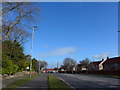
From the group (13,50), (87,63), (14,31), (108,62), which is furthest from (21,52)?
(87,63)

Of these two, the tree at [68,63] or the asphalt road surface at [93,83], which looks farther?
the tree at [68,63]

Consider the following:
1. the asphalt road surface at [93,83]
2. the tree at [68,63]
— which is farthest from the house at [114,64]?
the asphalt road surface at [93,83]

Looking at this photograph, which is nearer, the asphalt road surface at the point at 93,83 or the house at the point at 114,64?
the asphalt road surface at the point at 93,83

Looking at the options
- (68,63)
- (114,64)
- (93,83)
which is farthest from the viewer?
(68,63)

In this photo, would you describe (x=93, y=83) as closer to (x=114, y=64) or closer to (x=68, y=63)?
(x=114, y=64)

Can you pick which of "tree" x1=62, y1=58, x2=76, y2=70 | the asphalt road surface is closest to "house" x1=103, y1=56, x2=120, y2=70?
"tree" x1=62, y1=58, x2=76, y2=70

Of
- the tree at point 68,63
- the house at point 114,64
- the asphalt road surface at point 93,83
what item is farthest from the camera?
the tree at point 68,63

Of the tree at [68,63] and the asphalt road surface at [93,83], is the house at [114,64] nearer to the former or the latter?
the tree at [68,63]

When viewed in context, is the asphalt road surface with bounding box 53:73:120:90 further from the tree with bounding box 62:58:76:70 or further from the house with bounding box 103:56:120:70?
the tree with bounding box 62:58:76:70

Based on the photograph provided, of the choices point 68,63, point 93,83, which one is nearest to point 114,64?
point 68,63

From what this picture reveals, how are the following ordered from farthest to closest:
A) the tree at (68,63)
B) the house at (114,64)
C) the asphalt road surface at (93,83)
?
the tree at (68,63) → the house at (114,64) → the asphalt road surface at (93,83)

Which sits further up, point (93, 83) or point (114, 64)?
point (93, 83)

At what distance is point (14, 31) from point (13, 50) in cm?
2324

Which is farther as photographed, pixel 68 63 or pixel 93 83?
pixel 68 63
